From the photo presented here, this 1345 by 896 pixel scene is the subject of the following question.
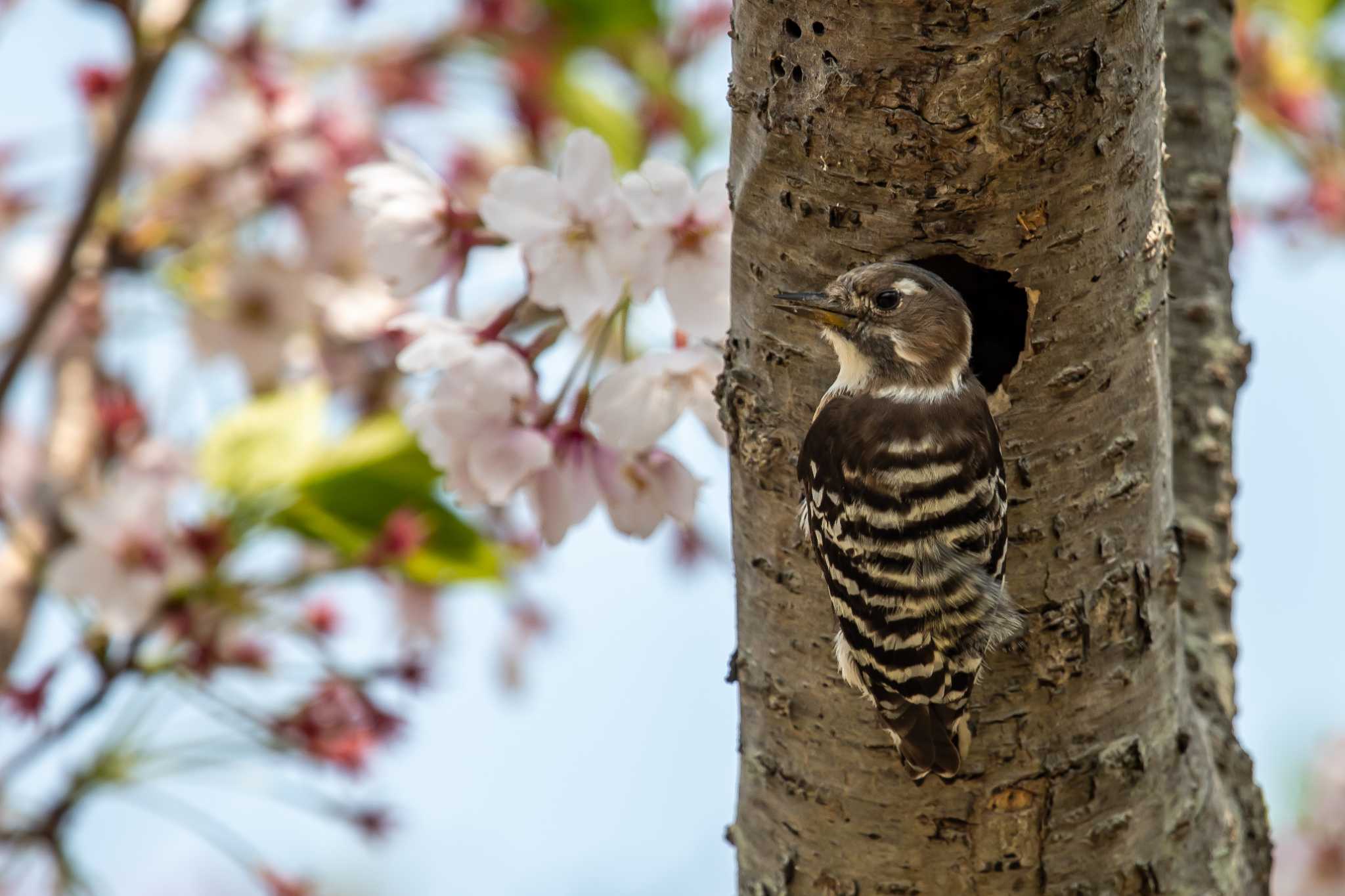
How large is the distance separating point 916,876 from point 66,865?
124cm

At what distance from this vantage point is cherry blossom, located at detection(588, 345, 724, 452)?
52.7 inches

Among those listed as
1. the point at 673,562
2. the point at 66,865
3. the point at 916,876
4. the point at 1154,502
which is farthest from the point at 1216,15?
the point at 66,865

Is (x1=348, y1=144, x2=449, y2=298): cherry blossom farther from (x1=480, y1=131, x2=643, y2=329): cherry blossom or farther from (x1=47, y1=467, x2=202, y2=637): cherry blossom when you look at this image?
(x1=47, y1=467, x2=202, y2=637): cherry blossom

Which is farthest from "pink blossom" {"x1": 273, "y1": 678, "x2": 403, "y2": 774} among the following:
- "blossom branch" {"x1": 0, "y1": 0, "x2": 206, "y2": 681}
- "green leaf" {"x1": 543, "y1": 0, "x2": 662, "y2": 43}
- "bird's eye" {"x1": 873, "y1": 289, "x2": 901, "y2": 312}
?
"green leaf" {"x1": 543, "y1": 0, "x2": 662, "y2": 43}

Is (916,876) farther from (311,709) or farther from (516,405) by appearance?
(311,709)

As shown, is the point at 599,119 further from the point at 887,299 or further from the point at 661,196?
the point at 887,299

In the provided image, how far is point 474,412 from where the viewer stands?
1.41 meters

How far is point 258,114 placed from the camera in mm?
2438

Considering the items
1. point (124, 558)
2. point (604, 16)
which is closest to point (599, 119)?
point (604, 16)

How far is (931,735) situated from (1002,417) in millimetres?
272

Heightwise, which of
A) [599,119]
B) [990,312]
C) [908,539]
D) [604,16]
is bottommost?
[908,539]

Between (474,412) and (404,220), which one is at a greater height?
(404,220)

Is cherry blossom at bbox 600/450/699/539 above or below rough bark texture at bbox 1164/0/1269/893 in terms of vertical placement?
below

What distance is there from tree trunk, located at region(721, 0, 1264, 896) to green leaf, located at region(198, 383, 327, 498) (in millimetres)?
903
